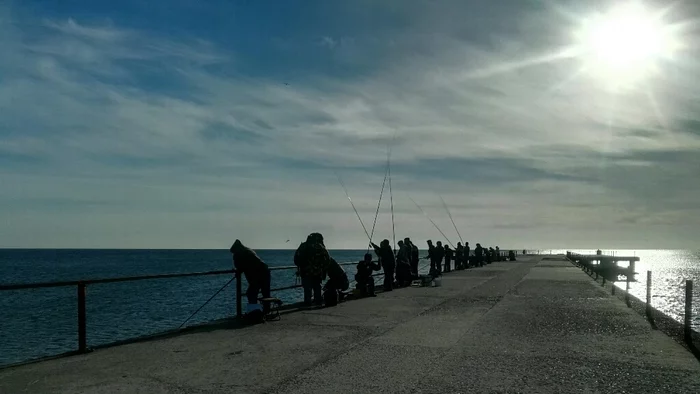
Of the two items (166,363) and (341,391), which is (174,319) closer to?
(166,363)

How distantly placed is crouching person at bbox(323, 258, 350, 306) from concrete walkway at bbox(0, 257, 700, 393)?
1.93 meters

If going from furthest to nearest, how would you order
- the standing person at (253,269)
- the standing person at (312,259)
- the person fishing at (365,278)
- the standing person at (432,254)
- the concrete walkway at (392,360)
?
the standing person at (432,254)
the person fishing at (365,278)
the standing person at (312,259)
the standing person at (253,269)
the concrete walkway at (392,360)

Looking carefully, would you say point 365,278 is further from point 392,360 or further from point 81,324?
point 81,324

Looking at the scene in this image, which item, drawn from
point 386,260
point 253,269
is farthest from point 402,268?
point 253,269

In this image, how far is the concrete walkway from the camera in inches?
270

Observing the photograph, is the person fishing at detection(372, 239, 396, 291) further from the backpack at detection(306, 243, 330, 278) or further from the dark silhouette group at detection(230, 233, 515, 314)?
the backpack at detection(306, 243, 330, 278)

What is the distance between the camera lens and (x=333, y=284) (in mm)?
15148

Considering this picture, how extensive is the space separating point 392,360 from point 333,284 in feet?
23.2

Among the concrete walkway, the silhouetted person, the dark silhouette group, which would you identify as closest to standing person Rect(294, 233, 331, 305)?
the dark silhouette group

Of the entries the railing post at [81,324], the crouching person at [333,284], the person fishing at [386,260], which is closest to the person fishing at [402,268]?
the person fishing at [386,260]

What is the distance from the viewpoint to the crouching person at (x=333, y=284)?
15.0m

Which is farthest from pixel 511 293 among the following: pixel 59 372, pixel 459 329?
pixel 59 372

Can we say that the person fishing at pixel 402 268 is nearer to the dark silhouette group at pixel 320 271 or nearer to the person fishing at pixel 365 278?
the dark silhouette group at pixel 320 271

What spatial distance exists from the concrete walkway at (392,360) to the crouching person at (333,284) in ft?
6.33
